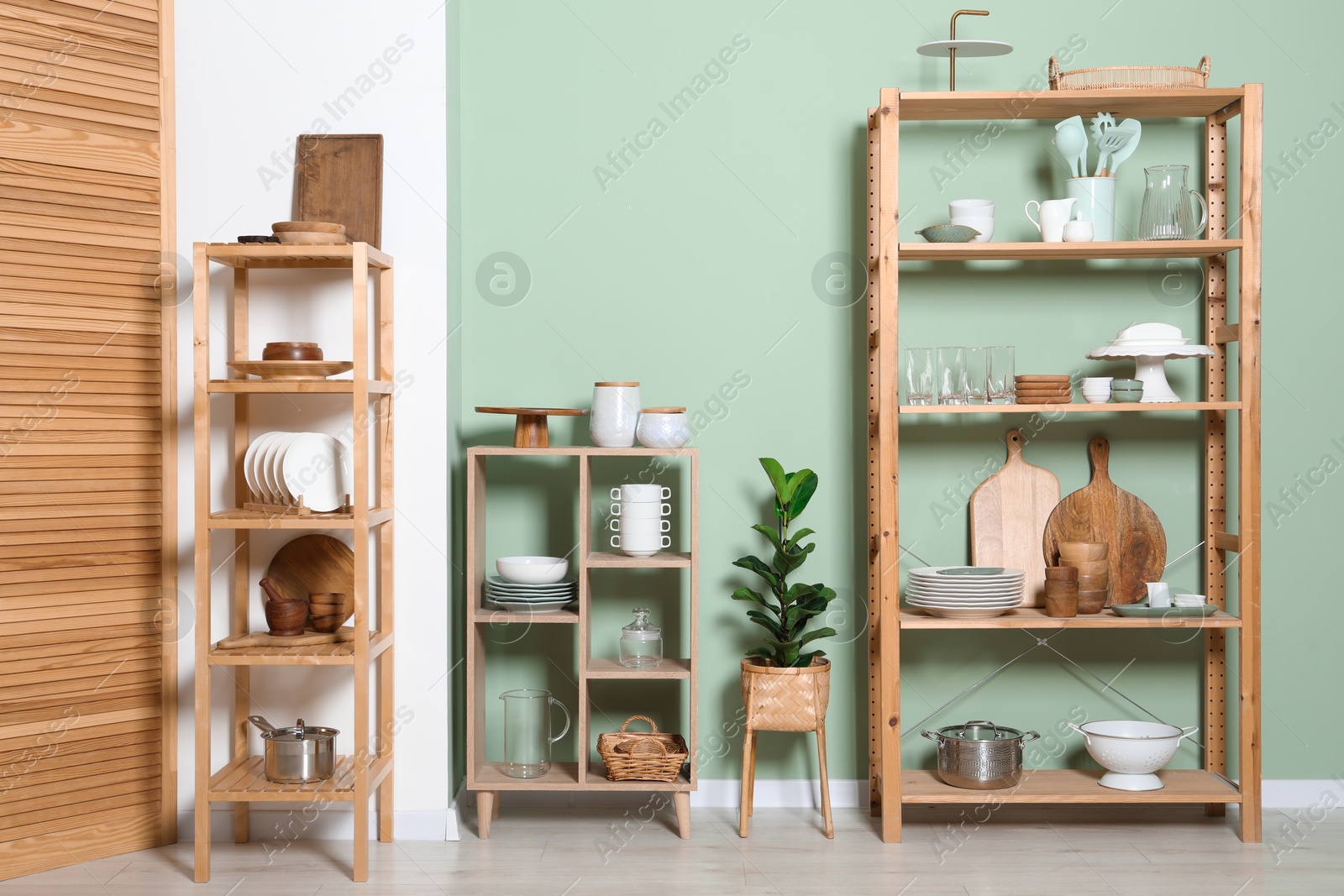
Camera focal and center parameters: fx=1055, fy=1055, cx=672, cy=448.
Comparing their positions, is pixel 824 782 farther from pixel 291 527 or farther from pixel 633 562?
pixel 291 527

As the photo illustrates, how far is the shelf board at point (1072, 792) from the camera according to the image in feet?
9.00

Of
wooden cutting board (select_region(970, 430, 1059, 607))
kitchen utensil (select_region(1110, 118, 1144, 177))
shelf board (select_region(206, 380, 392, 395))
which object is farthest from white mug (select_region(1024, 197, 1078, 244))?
shelf board (select_region(206, 380, 392, 395))

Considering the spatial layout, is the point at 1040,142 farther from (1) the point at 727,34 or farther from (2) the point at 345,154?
(2) the point at 345,154

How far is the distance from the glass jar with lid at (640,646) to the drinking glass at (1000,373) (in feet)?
3.65

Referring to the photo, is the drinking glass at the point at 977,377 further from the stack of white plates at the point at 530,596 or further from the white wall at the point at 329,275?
the white wall at the point at 329,275

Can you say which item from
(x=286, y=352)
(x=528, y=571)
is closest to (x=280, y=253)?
(x=286, y=352)

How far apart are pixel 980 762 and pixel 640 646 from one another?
949 millimetres

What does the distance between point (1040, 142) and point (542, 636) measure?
2.05m

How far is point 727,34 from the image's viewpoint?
3.08m

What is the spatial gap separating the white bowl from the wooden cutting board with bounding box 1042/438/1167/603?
4.59 feet

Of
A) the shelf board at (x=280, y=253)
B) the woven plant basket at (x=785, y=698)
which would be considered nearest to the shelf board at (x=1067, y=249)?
the woven plant basket at (x=785, y=698)

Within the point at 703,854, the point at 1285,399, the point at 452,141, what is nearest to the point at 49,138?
the point at 452,141

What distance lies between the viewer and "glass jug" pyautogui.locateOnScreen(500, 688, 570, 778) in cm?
289

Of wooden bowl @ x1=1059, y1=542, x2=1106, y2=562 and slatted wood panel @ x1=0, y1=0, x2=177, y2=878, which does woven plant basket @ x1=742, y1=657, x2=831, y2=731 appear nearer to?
wooden bowl @ x1=1059, y1=542, x2=1106, y2=562
